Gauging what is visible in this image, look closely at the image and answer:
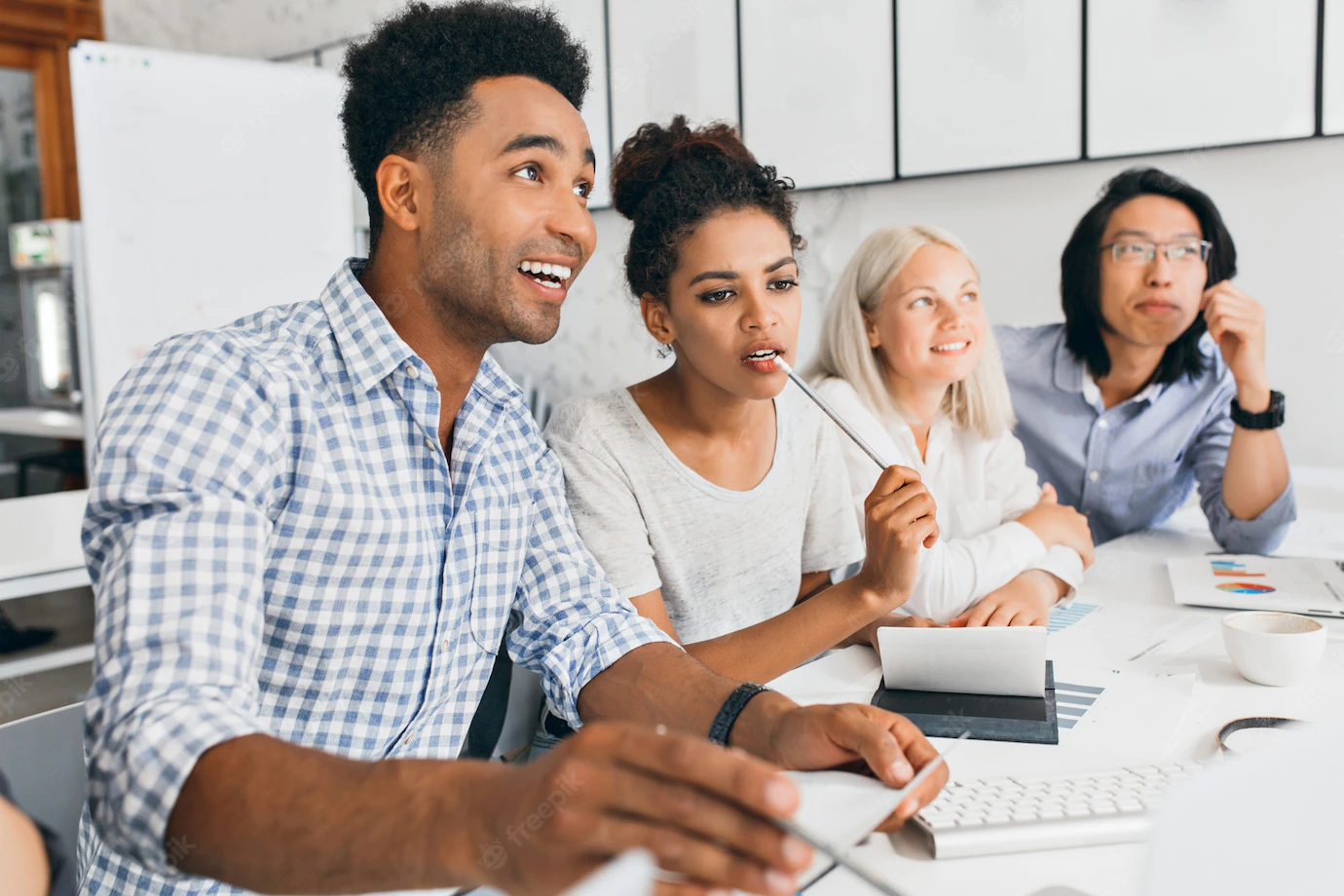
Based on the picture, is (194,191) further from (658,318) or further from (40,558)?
(658,318)

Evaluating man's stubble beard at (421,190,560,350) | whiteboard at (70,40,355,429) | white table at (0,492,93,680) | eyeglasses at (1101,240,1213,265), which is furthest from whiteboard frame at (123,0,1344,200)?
white table at (0,492,93,680)

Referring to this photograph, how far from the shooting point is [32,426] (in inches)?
156

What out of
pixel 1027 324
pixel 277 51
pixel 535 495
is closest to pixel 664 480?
pixel 535 495

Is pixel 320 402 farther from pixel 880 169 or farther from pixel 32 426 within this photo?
pixel 32 426

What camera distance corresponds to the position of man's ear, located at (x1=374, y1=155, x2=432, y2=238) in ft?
3.67

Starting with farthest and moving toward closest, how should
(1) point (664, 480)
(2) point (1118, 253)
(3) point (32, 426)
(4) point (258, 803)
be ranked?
(3) point (32, 426)
(2) point (1118, 253)
(1) point (664, 480)
(4) point (258, 803)

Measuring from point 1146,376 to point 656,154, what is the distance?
1274 millimetres

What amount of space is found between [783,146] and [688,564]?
1.96 meters

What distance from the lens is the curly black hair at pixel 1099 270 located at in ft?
6.94

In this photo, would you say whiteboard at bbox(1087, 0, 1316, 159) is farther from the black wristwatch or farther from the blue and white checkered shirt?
the blue and white checkered shirt

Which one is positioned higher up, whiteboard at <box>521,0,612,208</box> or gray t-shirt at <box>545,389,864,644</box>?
whiteboard at <box>521,0,612,208</box>

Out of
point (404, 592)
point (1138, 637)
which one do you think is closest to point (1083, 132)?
point (1138, 637)

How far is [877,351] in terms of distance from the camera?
1.85m

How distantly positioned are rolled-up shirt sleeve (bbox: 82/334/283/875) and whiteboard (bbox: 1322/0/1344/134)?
2.36m
